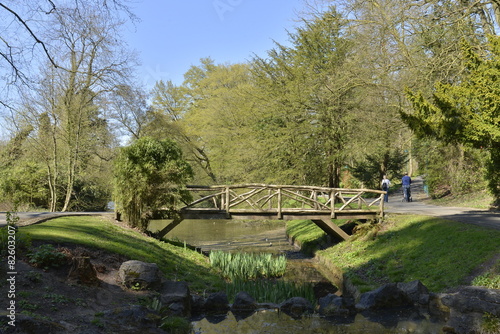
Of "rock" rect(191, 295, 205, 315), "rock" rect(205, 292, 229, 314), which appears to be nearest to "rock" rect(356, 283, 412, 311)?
"rock" rect(205, 292, 229, 314)

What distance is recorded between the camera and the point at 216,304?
8.79 m

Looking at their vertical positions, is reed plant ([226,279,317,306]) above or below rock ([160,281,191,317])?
below

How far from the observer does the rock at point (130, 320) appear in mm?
6047

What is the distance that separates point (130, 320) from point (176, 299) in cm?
179

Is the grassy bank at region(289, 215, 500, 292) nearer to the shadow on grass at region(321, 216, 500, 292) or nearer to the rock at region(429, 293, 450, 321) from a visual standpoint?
the shadow on grass at region(321, 216, 500, 292)

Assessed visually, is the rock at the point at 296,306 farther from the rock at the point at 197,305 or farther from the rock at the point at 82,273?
the rock at the point at 82,273

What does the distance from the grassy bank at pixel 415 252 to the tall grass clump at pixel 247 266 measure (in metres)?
2.16

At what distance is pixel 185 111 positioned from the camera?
36969mm

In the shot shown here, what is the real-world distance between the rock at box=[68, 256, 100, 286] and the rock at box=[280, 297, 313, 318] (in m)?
4.00

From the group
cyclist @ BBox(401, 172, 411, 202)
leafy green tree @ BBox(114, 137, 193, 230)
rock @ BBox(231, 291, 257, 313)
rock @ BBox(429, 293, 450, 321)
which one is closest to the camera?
rock @ BBox(429, 293, 450, 321)

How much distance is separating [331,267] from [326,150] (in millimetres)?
8282

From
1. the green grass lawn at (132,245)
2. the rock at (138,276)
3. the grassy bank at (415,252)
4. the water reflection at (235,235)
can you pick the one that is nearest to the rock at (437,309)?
the grassy bank at (415,252)

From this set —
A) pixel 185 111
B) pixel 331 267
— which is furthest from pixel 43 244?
pixel 185 111

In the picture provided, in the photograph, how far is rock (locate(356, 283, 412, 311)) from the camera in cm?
880
